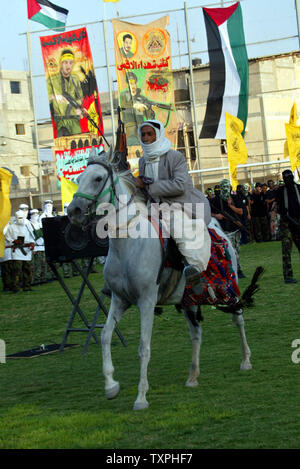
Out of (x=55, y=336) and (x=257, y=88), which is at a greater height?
(x=257, y=88)

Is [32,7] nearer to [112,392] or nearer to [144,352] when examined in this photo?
[144,352]

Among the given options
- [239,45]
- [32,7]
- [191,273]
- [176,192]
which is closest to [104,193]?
[176,192]

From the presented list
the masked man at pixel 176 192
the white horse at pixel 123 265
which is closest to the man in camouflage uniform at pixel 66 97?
the masked man at pixel 176 192

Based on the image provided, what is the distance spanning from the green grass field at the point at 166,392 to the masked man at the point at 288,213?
8.71 ft

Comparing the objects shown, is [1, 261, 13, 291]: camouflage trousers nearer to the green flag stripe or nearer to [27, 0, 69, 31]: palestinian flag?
the green flag stripe

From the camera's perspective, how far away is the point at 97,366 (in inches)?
388

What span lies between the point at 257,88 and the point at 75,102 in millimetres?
17058

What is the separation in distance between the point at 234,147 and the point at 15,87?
4499 cm

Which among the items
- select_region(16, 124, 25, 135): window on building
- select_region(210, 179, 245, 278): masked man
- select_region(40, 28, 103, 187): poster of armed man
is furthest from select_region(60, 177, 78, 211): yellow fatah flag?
select_region(16, 124, 25, 135): window on building

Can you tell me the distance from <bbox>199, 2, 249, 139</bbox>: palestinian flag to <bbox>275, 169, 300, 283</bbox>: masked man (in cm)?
2078

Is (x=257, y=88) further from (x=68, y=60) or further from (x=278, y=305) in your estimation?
(x=278, y=305)

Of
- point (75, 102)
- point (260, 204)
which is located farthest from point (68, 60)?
point (260, 204)

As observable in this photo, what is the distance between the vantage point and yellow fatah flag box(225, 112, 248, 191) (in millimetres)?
27438

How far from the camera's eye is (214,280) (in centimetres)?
859
